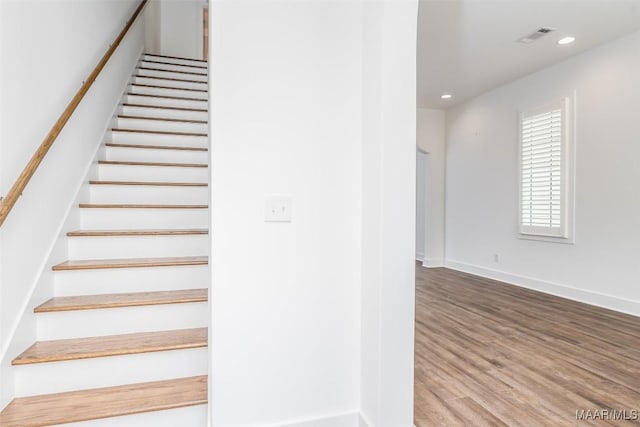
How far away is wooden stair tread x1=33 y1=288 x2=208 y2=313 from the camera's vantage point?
194 centimetres

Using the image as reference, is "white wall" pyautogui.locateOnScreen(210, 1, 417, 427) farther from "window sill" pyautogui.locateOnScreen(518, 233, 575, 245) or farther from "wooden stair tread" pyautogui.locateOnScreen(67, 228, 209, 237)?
"window sill" pyautogui.locateOnScreen(518, 233, 575, 245)

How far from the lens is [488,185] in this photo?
5.47m

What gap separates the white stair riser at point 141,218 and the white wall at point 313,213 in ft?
4.21

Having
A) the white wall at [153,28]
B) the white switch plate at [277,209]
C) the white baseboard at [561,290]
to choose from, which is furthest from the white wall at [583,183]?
the white wall at [153,28]

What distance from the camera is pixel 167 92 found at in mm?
4238

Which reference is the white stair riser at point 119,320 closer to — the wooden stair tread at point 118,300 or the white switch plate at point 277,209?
the wooden stair tread at point 118,300

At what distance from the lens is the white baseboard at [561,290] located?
3.69m

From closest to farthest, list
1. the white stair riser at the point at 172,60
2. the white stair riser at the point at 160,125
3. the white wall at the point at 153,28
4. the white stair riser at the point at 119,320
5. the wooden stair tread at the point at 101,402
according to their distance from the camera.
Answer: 1. the wooden stair tread at the point at 101,402
2. the white stair riser at the point at 119,320
3. the white stair riser at the point at 160,125
4. the white stair riser at the point at 172,60
5. the white wall at the point at 153,28

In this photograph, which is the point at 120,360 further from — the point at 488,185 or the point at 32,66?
the point at 488,185

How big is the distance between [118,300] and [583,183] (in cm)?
457

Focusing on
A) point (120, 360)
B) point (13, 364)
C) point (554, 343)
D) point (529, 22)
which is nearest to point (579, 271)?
point (554, 343)

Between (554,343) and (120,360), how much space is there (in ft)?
10.0

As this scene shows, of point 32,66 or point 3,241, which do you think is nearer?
point 3,241

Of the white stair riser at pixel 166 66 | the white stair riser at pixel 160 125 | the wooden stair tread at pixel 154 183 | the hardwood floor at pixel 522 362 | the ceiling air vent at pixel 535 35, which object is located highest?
the white stair riser at pixel 166 66
